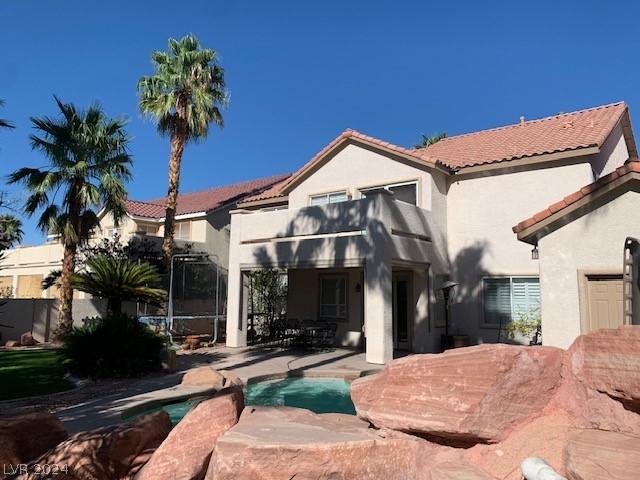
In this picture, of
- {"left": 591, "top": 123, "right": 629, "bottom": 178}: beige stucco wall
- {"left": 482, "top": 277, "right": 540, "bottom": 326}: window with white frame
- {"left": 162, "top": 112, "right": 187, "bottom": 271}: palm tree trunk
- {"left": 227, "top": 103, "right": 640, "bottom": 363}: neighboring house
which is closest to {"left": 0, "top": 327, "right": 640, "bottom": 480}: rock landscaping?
{"left": 227, "top": 103, "right": 640, "bottom": 363}: neighboring house

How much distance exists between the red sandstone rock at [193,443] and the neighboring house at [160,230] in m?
22.7

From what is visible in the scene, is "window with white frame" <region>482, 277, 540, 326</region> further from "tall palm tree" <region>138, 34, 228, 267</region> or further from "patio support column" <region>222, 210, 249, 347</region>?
"tall palm tree" <region>138, 34, 228, 267</region>

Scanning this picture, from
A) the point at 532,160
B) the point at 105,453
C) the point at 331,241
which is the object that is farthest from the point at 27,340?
the point at 532,160

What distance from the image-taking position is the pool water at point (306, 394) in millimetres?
11291

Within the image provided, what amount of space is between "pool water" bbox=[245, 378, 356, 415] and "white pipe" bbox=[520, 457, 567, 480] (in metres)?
6.61

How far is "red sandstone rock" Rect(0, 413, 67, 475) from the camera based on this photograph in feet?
20.4

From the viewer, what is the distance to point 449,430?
4.86m

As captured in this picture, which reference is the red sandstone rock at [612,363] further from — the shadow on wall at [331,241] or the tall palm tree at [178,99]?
the tall palm tree at [178,99]

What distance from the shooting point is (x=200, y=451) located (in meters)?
5.62

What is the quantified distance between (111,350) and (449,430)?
11.9 m

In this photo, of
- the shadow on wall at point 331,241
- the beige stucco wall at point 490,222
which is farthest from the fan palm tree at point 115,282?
the beige stucco wall at point 490,222

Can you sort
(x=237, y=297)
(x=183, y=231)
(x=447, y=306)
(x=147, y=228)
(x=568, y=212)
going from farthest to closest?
(x=147, y=228) → (x=183, y=231) → (x=237, y=297) → (x=447, y=306) → (x=568, y=212)

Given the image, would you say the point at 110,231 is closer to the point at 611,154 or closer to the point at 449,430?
the point at 611,154

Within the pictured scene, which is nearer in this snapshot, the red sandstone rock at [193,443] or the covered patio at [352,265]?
the red sandstone rock at [193,443]
